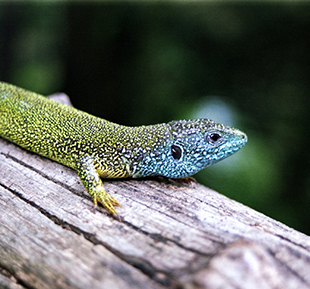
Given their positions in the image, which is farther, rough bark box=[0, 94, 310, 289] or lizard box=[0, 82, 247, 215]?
lizard box=[0, 82, 247, 215]

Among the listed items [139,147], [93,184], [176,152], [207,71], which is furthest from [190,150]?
[207,71]

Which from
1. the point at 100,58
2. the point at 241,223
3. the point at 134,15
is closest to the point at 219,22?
the point at 134,15

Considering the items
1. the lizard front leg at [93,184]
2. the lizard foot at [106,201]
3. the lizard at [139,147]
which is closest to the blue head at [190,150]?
the lizard at [139,147]

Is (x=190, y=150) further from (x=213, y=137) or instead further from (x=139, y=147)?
(x=139, y=147)

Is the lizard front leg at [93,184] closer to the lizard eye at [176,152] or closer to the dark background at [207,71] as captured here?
the lizard eye at [176,152]

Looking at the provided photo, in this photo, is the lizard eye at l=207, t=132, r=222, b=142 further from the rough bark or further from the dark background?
the dark background

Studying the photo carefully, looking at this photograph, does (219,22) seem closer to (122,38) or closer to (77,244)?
(122,38)

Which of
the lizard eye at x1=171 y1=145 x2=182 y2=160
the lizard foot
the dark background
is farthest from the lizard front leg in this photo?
the dark background
